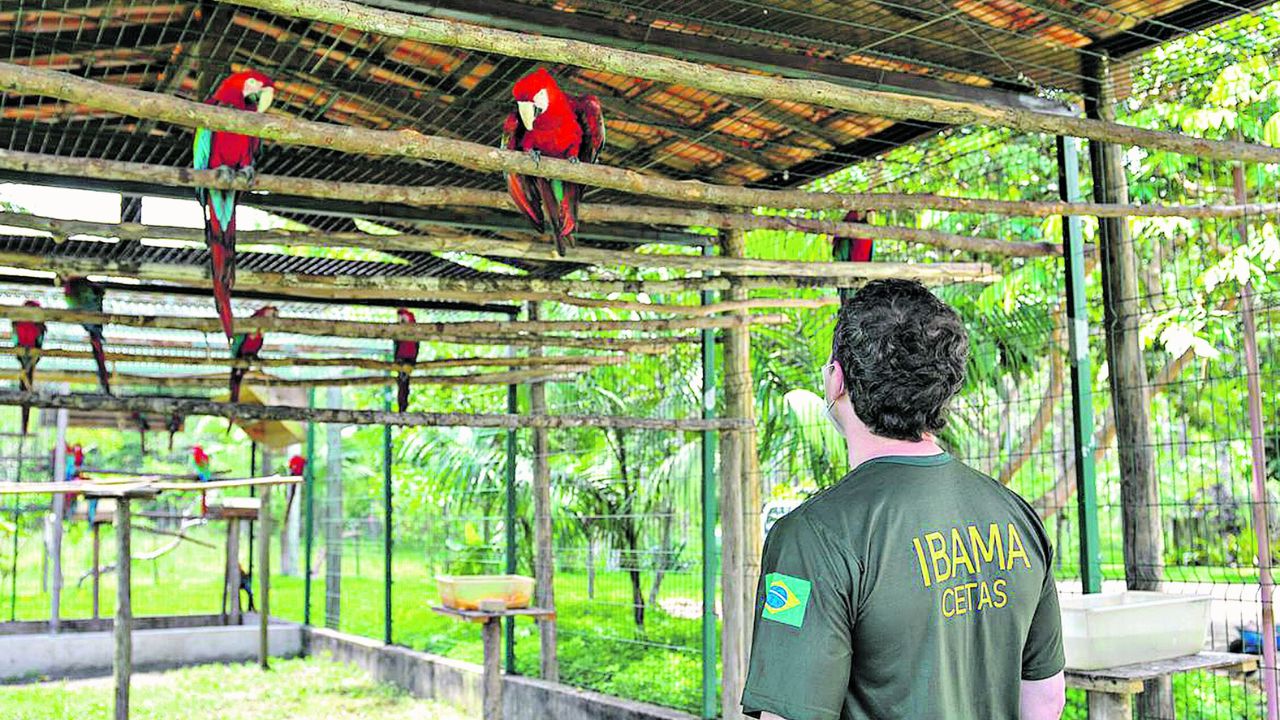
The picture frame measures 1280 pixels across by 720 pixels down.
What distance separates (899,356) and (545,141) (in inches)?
84.1

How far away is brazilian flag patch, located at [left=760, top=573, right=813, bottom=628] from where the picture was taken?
50.0 inches

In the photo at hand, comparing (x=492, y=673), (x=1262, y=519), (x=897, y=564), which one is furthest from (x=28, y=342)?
(x=1262, y=519)

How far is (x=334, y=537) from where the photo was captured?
8.85m

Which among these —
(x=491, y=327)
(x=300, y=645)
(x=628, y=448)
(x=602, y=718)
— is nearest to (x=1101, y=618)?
(x=491, y=327)

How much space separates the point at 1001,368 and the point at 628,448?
7.37ft

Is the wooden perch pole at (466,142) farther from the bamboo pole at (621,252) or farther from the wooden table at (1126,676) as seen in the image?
the wooden table at (1126,676)

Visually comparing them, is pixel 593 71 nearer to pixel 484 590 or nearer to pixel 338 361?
pixel 338 361

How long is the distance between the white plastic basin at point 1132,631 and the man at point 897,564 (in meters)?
1.62

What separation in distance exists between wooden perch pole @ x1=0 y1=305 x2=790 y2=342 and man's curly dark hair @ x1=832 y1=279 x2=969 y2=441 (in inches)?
115

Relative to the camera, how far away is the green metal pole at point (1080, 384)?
3645 mm

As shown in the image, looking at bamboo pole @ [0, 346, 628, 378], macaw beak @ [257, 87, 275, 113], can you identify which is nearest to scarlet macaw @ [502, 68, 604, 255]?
macaw beak @ [257, 87, 275, 113]

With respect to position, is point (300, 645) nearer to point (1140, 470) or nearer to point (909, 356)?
point (1140, 470)

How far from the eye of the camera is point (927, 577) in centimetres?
133

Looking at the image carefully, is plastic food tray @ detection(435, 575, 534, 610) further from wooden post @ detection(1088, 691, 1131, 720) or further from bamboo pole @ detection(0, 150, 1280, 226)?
wooden post @ detection(1088, 691, 1131, 720)
